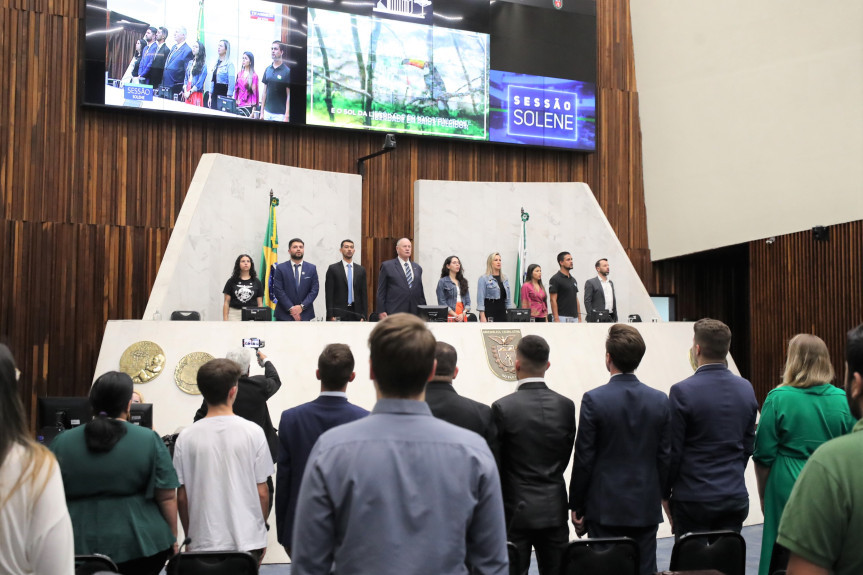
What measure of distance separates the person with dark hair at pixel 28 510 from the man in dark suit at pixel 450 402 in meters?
1.71

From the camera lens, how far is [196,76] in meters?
10.5

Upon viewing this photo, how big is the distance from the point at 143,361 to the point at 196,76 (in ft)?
15.9

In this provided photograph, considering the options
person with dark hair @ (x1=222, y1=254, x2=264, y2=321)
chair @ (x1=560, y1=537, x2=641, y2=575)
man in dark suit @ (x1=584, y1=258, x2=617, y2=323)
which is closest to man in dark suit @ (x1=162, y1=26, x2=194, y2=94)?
person with dark hair @ (x1=222, y1=254, x2=264, y2=321)

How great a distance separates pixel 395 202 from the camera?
1216 centimetres

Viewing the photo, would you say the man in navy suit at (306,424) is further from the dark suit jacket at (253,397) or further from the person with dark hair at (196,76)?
the person with dark hair at (196,76)

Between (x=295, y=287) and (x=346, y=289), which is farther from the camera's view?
(x=346, y=289)

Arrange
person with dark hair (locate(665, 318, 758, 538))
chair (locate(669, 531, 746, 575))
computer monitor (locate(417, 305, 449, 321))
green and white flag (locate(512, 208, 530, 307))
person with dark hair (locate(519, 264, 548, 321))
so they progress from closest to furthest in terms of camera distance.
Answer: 1. chair (locate(669, 531, 746, 575))
2. person with dark hair (locate(665, 318, 758, 538))
3. computer monitor (locate(417, 305, 449, 321))
4. person with dark hair (locate(519, 264, 548, 321))
5. green and white flag (locate(512, 208, 530, 307))

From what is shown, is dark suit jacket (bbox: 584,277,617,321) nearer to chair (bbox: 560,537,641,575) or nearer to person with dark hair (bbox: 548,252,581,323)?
person with dark hair (bbox: 548,252,581,323)

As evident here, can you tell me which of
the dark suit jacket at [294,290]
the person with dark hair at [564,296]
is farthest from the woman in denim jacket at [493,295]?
the dark suit jacket at [294,290]

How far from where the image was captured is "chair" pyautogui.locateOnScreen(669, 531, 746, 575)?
3.07 meters

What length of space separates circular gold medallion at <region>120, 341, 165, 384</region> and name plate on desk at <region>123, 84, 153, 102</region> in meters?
4.44

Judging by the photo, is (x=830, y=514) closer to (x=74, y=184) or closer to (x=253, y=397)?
(x=253, y=397)

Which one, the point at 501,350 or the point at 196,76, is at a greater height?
the point at 196,76

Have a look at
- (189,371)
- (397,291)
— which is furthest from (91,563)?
(397,291)
